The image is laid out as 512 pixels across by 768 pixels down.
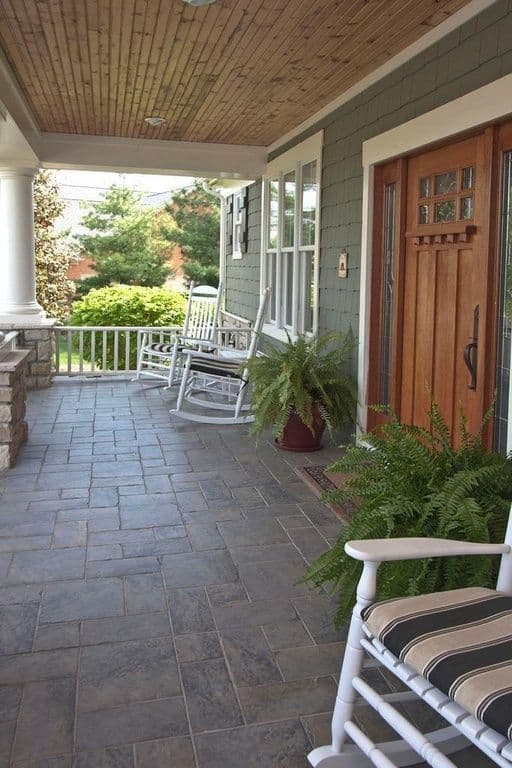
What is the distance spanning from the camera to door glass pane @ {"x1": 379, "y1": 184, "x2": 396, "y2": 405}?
15.6ft

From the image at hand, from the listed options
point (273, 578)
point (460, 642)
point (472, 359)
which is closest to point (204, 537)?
point (273, 578)

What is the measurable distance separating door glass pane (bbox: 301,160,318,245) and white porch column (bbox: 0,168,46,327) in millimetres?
2819

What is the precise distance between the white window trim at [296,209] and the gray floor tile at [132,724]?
4.07 metres

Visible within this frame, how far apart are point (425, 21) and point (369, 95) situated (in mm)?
1064

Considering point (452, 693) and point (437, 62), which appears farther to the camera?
point (437, 62)

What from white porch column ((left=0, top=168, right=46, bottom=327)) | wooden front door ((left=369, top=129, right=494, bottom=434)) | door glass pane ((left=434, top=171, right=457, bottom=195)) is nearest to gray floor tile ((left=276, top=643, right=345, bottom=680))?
wooden front door ((left=369, top=129, right=494, bottom=434))

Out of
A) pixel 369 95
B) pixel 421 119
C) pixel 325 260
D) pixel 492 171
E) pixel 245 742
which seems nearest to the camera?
pixel 245 742

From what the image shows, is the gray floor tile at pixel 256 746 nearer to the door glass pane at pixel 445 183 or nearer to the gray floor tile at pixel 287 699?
the gray floor tile at pixel 287 699

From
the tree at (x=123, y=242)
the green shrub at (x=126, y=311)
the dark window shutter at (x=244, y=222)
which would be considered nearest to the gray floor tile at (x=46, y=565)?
the dark window shutter at (x=244, y=222)

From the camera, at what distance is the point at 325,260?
5.87 meters

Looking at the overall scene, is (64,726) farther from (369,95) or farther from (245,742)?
(369,95)

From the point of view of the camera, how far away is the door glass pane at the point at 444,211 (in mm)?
3973

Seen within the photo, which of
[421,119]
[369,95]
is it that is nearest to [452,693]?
[421,119]

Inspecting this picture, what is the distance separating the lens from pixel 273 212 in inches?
301
